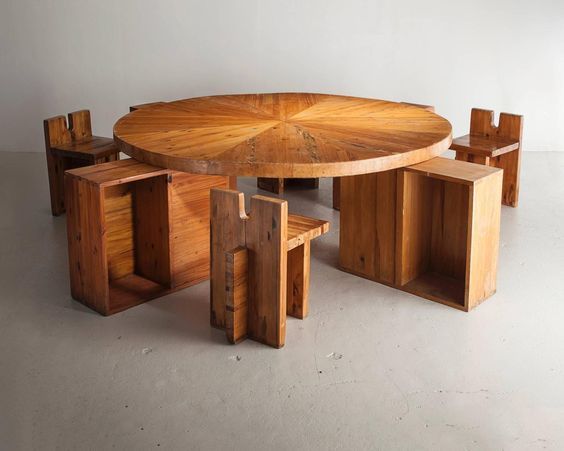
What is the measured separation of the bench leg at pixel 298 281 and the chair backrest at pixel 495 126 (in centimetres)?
182

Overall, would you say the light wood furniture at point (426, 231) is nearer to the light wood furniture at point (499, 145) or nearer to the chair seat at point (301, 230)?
the chair seat at point (301, 230)

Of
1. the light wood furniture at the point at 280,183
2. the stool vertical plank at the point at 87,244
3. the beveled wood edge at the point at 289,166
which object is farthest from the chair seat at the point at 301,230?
the light wood furniture at the point at 280,183

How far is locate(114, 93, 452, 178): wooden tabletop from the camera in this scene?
2957mm

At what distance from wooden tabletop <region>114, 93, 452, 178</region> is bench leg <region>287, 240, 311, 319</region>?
31 cm

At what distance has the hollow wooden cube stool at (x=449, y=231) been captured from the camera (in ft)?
10.3

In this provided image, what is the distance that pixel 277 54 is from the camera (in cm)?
565

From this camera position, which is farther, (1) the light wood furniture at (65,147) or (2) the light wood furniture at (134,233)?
(1) the light wood furniture at (65,147)

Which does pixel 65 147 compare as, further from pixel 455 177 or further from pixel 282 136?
pixel 455 177

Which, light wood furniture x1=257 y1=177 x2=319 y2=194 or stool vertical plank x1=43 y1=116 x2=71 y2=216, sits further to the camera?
light wood furniture x1=257 y1=177 x2=319 y2=194

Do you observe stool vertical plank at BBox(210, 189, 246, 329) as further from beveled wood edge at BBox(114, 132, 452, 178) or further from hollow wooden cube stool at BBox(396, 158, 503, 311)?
hollow wooden cube stool at BBox(396, 158, 503, 311)

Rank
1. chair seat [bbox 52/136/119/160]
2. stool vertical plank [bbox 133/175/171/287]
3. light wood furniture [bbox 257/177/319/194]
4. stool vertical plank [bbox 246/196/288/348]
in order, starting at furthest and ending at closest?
light wood furniture [bbox 257/177/319/194]
chair seat [bbox 52/136/119/160]
stool vertical plank [bbox 133/175/171/287]
stool vertical plank [bbox 246/196/288/348]

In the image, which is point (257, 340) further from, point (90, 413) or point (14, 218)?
point (14, 218)

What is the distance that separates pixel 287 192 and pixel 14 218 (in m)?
1.56

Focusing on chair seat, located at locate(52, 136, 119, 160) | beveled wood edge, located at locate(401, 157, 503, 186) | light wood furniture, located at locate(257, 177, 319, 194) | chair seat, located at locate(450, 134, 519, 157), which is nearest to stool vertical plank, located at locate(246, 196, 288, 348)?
beveled wood edge, located at locate(401, 157, 503, 186)
